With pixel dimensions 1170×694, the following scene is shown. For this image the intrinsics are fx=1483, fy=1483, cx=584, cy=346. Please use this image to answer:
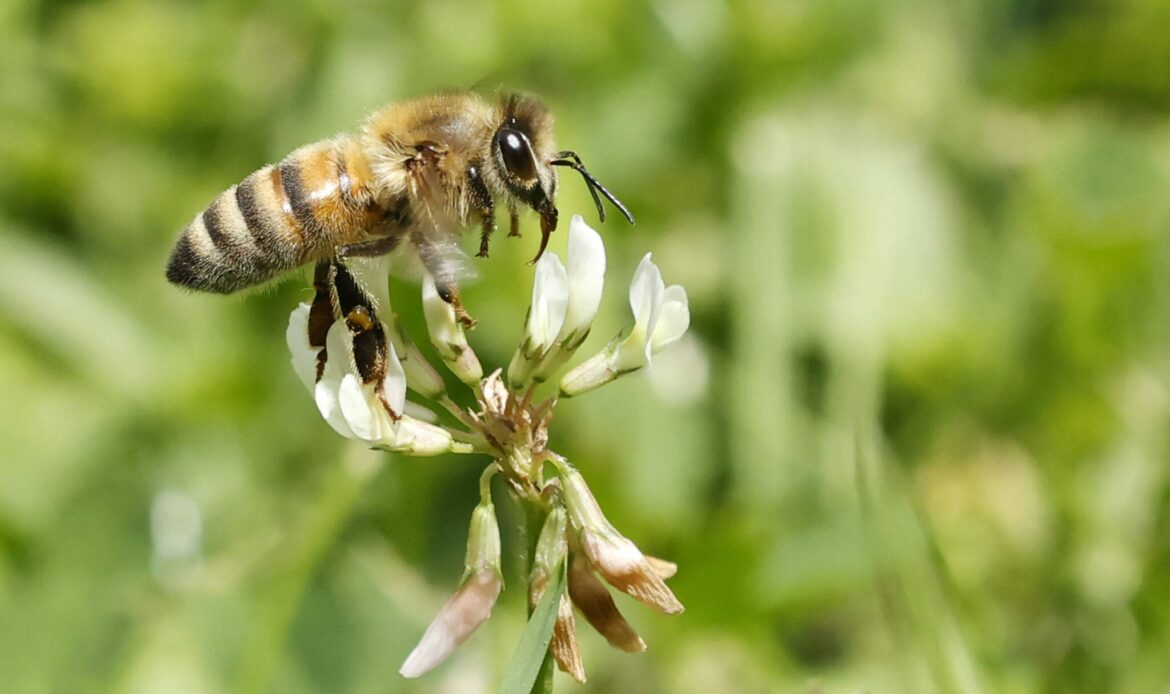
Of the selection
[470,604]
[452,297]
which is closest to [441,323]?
[452,297]

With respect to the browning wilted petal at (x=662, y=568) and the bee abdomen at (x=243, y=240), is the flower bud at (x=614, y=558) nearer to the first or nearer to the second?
the browning wilted petal at (x=662, y=568)

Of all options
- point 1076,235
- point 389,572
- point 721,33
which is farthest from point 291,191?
point 721,33

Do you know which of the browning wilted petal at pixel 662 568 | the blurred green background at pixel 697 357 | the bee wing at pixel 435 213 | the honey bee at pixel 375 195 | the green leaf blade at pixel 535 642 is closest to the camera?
the green leaf blade at pixel 535 642

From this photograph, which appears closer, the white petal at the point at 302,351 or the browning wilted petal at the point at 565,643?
the browning wilted petal at the point at 565,643

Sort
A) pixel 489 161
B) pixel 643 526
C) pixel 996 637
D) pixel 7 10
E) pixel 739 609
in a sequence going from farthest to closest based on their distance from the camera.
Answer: pixel 7 10
pixel 643 526
pixel 739 609
pixel 996 637
pixel 489 161

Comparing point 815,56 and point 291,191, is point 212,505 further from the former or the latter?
point 815,56

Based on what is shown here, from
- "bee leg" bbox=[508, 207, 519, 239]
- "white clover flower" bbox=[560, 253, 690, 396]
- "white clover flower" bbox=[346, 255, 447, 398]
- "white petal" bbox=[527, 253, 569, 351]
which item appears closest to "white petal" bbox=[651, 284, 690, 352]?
"white clover flower" bbox=[560, 253, 690, 396]

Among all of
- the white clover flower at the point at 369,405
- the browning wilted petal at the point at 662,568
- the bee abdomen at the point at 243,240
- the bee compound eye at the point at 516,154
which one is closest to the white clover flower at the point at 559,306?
the white clover flower at the point at 369,405

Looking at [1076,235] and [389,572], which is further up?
[389,572]
